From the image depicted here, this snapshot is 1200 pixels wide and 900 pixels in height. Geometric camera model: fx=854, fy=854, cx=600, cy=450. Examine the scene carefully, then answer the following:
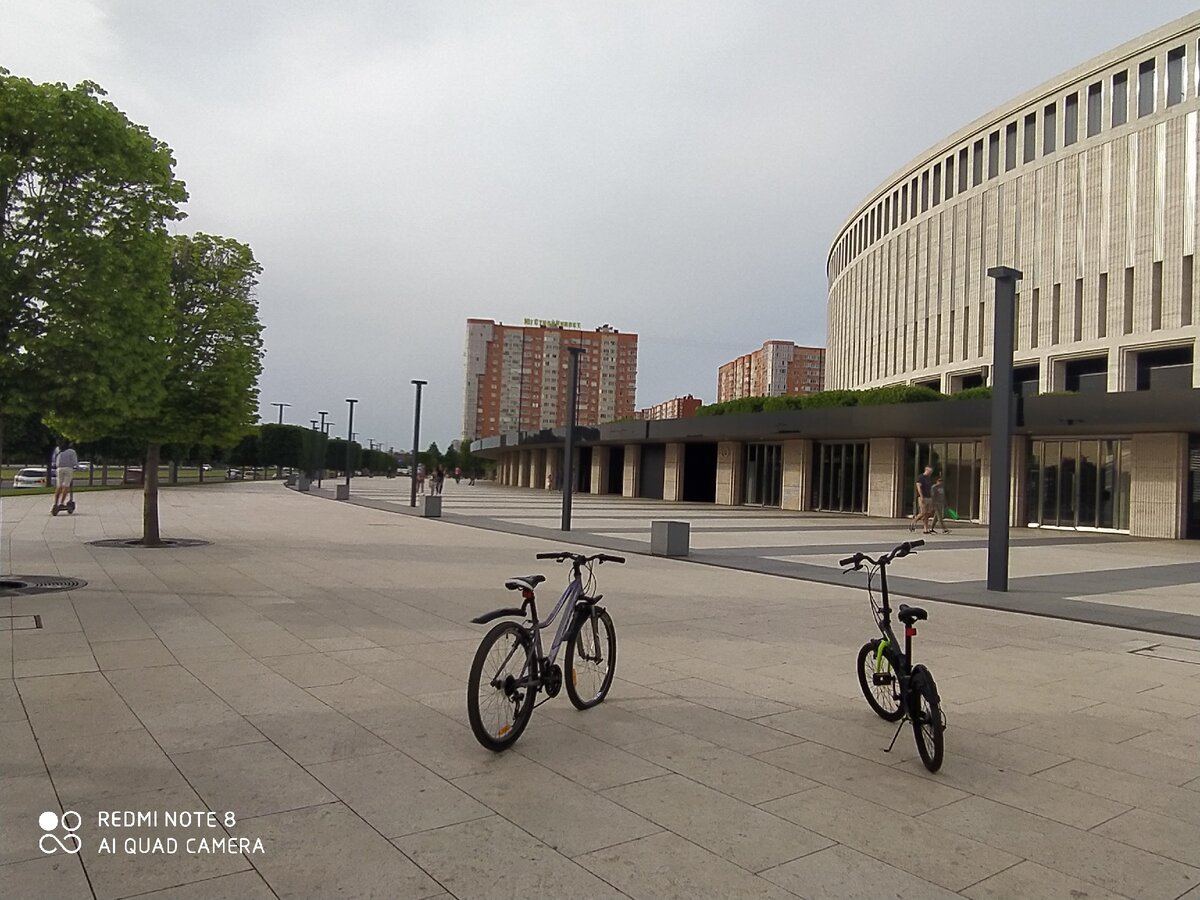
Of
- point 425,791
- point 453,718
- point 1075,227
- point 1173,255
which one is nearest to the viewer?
point 425,791

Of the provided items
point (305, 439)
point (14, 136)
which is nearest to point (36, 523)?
point (14, 136)

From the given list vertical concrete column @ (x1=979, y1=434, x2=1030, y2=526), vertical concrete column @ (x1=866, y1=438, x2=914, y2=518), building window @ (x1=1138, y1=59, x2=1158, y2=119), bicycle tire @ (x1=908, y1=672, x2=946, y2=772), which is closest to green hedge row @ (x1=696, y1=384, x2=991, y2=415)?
vertical concrete column @ (x1=866, y1=438, x2=914, y2=518)

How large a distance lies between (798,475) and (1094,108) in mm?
19954

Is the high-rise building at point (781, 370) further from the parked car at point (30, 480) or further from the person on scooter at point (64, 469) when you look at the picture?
the person on scooter at point (64, 469)

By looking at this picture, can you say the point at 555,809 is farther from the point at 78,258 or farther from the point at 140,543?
the point at 140,543

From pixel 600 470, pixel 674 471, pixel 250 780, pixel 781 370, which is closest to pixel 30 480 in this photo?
pixel 600 470

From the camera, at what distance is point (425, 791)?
4.23 m

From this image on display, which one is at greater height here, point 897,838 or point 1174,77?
point 1174,77

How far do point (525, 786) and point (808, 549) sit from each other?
1510 cm

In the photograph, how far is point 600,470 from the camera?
186 ft

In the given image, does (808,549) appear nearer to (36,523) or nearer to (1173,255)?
(36,523)

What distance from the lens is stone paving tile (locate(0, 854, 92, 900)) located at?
3.13 meters

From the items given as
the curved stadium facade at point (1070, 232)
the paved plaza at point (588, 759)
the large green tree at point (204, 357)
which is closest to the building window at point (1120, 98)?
the curved stadium facade at point (1070, 232)

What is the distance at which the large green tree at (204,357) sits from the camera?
48.4 feet
